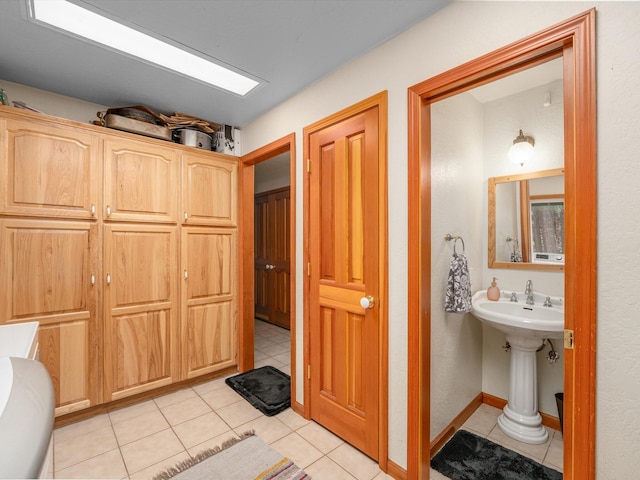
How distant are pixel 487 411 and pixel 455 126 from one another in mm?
2226

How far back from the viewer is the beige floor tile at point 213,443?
1905 millimetres

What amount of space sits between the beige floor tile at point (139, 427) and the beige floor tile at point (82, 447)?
0.05 meters

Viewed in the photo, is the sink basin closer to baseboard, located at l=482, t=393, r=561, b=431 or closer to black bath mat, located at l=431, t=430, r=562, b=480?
baseboard, located at l=482, t=393, r=561, b=431

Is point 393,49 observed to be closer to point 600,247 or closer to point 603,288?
point 600,247

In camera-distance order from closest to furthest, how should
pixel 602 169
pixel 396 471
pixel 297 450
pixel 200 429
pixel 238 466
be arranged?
pixel 602 169 < pixel 396 471 < pixel 238 466 < pixel 297 450 < pixel 200 429

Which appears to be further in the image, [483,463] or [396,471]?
[483,463]

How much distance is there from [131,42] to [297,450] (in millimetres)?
2730

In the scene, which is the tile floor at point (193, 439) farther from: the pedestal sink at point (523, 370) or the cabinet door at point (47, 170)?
the cabinet door at point (47, 170)

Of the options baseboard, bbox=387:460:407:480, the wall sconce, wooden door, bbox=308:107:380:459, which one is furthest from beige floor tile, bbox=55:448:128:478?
the wall sconce

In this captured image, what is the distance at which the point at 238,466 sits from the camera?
1761mm

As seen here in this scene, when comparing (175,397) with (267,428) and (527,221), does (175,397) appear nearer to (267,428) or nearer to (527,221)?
(267,428)

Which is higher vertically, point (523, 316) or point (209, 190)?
point (209, 190)

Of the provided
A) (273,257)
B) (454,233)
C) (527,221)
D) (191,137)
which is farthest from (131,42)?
(273,257)

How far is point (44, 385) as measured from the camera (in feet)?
1.60
